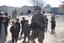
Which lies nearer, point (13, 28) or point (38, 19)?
point (38, 19)

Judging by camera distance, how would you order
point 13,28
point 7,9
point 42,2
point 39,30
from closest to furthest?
point 39,30, point 13,28, point 7,9, point 42,2

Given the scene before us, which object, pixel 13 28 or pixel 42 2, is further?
pixel 42 2

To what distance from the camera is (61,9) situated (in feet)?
286

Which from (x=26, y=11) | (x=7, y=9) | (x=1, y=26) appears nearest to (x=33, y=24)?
(x=1, y=26)

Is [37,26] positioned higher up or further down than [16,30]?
higher up

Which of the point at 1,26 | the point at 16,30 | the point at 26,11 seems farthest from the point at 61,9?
the point at 1,26

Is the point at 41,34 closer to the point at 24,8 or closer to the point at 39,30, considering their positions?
the point at 39,30

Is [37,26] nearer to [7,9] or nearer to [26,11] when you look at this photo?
[7,9]

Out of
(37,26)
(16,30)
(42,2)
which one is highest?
(37,26)

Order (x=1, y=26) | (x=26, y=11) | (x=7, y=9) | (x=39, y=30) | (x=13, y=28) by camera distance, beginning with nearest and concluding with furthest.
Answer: (x=1, y=26) → (x=39, y=30) → (x=13, y=28) → (x=7, y=9) → (x=26, y=11)

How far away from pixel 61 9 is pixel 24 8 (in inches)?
472

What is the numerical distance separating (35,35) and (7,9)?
46.0 meters

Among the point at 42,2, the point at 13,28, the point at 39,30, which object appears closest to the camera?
the point at 39,30

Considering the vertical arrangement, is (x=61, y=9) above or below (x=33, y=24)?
below
